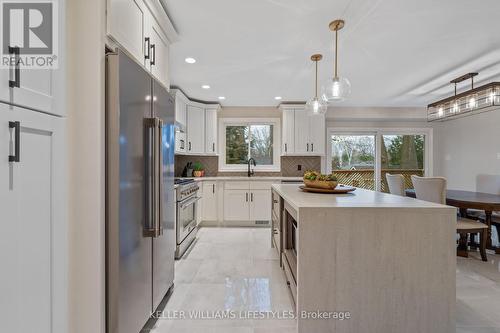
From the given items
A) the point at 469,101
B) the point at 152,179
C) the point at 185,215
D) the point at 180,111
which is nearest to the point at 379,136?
the point at 469,101

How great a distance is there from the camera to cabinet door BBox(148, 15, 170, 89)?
187cm

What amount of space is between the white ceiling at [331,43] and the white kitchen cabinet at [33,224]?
1.53m

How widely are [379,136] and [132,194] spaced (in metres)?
5.77

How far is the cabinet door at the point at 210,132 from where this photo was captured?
4836 mm

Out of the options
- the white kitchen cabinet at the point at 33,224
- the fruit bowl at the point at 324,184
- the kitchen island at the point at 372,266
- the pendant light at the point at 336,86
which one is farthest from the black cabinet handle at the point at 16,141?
the pendant light at the point at 336,86

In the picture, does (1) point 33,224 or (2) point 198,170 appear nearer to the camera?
(1) point 33,224

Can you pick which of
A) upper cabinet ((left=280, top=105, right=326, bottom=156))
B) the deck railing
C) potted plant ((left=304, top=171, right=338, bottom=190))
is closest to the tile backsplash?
upper cabinet ((left=280, top=105, right=326, bottom=156))

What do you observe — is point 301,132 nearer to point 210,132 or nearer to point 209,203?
point 210,132

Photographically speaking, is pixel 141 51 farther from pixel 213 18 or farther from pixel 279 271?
pixel 279 271

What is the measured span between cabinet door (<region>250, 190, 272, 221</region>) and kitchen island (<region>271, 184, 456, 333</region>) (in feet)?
10.7

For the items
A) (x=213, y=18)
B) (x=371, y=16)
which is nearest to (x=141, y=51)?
(x=213, y=18)

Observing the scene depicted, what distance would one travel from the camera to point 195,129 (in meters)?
4.73

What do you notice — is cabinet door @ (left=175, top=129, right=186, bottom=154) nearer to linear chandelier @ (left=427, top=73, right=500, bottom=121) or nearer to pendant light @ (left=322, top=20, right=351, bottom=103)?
pendant light @ (left=322, top=20, right=351, bottom=103)

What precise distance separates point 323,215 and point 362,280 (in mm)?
453
